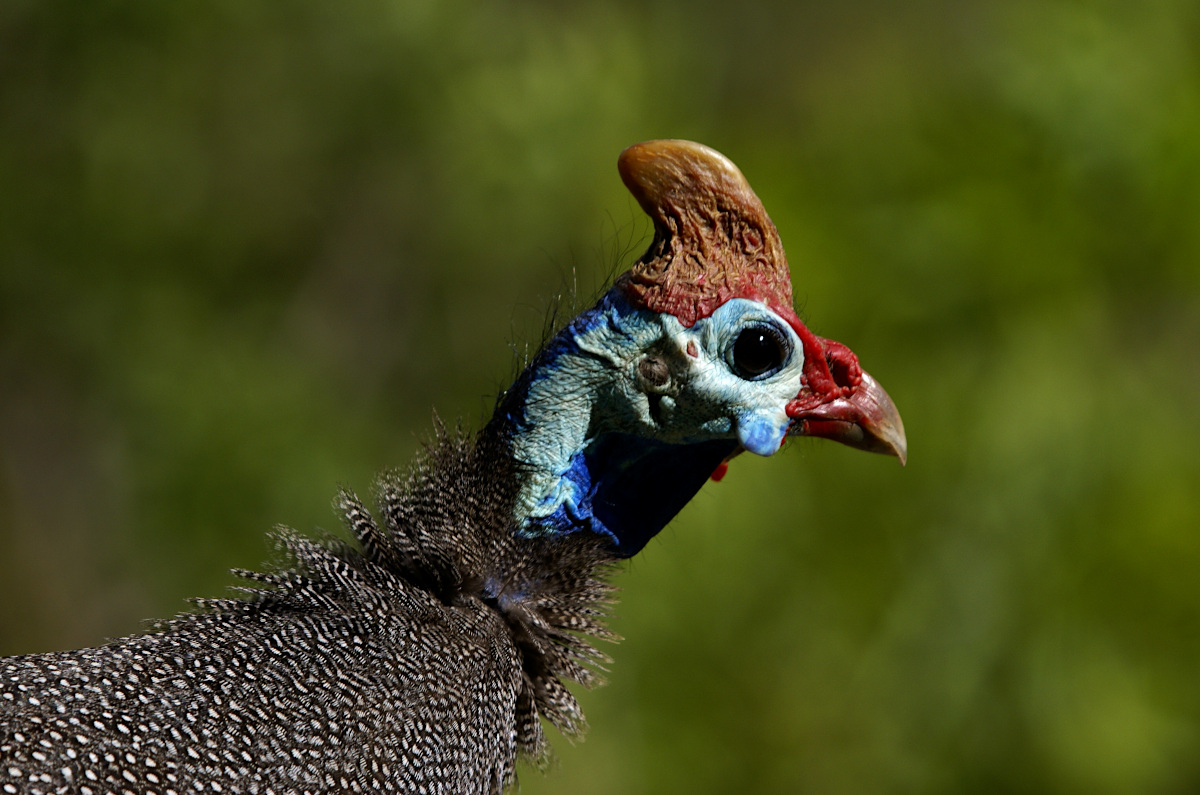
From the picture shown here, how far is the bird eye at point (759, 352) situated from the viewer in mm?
2080

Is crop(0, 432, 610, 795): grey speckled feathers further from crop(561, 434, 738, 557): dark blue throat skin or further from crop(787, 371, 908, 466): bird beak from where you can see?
crop(787, 371, 908, 466): bird beak

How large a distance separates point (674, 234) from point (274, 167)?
12.9 feet

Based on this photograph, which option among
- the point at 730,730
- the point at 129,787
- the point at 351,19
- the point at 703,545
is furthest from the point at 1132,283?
the point at 129,787

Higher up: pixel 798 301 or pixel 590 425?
pixel 798 301

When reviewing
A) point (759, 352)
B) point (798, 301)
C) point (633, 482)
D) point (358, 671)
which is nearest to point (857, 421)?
point (759, 352)

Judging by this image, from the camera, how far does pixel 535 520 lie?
7.04ft

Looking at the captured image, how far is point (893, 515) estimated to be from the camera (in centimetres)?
485

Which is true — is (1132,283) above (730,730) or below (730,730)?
above

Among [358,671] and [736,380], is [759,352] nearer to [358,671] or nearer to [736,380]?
[736,380]

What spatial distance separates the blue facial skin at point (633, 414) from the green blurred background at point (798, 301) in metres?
2.20

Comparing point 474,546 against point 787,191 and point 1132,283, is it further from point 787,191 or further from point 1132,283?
point 1132,283

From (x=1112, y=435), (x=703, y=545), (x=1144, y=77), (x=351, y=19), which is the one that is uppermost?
(x=1144, y=77)

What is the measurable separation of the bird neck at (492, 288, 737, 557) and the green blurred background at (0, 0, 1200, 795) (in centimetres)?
222

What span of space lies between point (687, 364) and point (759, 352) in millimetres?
143
